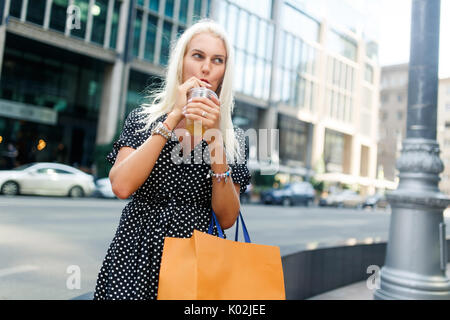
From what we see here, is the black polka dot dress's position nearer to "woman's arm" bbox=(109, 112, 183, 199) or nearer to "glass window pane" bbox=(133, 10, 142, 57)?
"woman's arm" bbox=(109, 112, 183, 199)

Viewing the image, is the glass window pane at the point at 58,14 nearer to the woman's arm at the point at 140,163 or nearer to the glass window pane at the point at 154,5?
the glass window pane at the point at 154,5

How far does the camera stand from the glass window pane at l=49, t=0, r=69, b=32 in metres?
13.4

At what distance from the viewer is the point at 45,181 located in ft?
46.1

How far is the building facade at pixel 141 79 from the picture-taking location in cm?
1576

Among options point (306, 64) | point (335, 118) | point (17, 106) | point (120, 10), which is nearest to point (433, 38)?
point (17, 106)

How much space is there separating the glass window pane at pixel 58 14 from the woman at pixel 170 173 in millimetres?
12585

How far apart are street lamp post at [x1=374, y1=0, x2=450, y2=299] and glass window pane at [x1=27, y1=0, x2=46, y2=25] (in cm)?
1217

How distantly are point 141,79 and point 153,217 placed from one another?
83.6 ft

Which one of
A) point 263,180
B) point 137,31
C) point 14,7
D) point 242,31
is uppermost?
point 242,31

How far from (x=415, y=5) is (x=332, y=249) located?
260 cm

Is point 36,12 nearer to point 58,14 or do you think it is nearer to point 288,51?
point 58,14

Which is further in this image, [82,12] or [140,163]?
[82,12]

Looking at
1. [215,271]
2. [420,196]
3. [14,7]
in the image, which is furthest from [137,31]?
[215,271]
